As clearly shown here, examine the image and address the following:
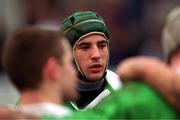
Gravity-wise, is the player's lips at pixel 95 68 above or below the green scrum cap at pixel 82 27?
below

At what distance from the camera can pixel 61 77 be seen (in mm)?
3973

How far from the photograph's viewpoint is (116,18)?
11.0 meters

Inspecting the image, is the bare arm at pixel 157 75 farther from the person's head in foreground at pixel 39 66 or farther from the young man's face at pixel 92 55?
the young man's face at pixel 92 55

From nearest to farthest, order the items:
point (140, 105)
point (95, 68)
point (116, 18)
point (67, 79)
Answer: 1. point (140, 105)
2. point (67, 79)
3. point (95, 68)
4. point (116, 18)

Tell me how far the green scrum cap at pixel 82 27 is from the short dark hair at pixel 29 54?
2.44 meters

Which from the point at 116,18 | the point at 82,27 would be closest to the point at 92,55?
the point at 82,27

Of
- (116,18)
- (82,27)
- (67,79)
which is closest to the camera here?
(67,79)

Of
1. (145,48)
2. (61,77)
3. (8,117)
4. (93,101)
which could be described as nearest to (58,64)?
(61,77)

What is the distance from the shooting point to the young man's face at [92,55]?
20.8 ft

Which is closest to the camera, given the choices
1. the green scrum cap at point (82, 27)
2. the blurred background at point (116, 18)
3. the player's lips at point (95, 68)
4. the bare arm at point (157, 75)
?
the bare arm at point (157, 75)

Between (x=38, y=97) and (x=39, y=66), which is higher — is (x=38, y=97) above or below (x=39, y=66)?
below

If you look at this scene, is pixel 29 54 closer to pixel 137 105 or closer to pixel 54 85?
pixel 54 85

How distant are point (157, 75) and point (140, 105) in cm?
16

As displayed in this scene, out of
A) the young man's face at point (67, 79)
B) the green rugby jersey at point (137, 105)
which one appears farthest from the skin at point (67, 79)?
the green rugby jersey at point (137, 105)
